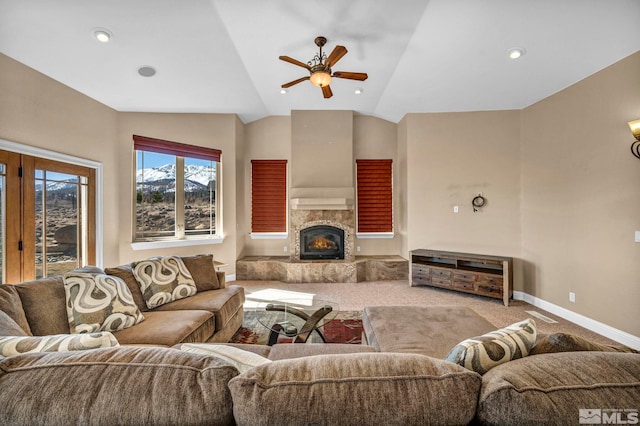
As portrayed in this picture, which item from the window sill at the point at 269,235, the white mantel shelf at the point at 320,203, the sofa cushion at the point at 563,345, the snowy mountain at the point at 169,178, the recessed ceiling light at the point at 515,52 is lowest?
the sofa cushion at the point at 563,345

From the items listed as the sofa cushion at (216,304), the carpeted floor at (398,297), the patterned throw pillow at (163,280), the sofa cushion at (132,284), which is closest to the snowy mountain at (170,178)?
the carpeted floor at (398,297)

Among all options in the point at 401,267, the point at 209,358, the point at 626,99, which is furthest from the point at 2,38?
the point at 626,99

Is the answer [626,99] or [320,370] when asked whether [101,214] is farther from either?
[626,99]

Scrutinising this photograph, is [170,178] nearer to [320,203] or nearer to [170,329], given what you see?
[320,203]

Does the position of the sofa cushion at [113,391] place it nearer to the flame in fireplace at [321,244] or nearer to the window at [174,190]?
the window at [174,190]

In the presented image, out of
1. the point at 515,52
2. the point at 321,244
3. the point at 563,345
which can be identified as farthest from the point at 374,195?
the point at 563,345

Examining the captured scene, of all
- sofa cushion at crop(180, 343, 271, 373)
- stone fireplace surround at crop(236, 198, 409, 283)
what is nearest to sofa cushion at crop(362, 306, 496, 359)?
sofa cushion at crop(180, 343, 271, 373)

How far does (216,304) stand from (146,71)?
323 centimetres

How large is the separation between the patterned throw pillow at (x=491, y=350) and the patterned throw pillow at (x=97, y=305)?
2.20m

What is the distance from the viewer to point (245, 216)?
17.4 ft

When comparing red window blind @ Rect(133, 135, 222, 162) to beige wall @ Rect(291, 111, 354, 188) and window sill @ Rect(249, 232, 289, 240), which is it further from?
window sill @ Rect(249, 232, 289, 240)

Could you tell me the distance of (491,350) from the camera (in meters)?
0.89

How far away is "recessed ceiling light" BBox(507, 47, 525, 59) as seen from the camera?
2941mm

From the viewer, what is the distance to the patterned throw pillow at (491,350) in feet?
2.81
